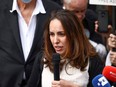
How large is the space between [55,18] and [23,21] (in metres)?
0.54

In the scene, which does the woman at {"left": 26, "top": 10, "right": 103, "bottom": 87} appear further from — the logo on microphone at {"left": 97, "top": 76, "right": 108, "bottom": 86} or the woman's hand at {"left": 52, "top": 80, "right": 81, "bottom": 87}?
the logo on microphone at {"left": 97, "top": 76, "right": 108, "bottom": 86}

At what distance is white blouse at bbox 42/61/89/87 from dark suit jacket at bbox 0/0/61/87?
1.62 feet

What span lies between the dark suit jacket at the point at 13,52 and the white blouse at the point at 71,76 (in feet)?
1.62

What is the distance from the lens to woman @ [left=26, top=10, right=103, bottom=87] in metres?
3.46

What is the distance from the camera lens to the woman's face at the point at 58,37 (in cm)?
346

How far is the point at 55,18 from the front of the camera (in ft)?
11.8

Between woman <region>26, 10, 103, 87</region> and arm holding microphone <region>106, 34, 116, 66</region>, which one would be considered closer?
woman <region>26, 10, 103, 87</region>

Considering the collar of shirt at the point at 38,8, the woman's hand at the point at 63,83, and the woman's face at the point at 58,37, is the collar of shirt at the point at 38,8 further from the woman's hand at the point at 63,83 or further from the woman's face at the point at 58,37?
the woman's hand at the point at 63,83

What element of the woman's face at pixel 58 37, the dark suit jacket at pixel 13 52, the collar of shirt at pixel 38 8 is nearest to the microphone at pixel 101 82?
the woman's face at pixel 58 37

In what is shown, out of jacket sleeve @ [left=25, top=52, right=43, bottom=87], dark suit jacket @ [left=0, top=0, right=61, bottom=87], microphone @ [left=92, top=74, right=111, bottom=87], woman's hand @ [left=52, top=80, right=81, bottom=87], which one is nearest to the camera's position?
woman's hand @ [left=52, top=80, right=81, bottom=87]

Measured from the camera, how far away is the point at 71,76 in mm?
3461

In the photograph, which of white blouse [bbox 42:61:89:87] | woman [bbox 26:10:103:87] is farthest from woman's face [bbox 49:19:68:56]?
white blouse [bbox 42:61:89:87]

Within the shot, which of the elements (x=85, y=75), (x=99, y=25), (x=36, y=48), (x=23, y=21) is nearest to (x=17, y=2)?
(x=23, y=21)

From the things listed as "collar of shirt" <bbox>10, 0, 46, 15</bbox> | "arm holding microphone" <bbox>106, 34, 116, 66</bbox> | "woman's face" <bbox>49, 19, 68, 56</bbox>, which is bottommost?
"arm holding microphone" <bbox>106, 34, 116, 66</bbox>
